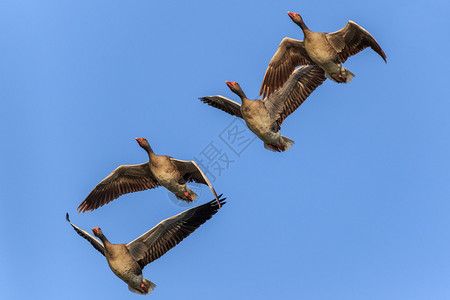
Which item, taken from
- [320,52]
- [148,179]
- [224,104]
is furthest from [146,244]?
[320,52]

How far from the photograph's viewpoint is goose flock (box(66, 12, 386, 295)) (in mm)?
16719

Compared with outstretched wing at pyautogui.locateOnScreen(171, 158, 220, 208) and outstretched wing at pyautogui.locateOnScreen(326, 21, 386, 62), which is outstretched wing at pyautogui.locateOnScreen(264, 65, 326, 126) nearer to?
outstretched wing at pyautogui.locateOnScreen(326, 21, 386, 62)

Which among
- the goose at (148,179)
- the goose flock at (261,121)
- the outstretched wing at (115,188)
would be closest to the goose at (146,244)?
the goose flock at (261,121)

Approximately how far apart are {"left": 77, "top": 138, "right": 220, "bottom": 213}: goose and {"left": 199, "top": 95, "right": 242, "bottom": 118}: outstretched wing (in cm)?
198

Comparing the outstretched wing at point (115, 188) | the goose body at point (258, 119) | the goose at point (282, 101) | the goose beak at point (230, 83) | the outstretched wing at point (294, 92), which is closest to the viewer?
the goose body at point (258, 119)

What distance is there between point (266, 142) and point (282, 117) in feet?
2.76

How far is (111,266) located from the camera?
656 inches

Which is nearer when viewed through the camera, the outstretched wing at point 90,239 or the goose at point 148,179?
the outstretched wing at point 90,239

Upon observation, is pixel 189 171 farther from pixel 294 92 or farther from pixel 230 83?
pixel 294 92

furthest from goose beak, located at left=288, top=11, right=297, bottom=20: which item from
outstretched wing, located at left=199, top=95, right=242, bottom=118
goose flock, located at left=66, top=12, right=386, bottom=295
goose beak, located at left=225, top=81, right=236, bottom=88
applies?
outstretched wing, located at left=199, top=95, right=242, bottom=118

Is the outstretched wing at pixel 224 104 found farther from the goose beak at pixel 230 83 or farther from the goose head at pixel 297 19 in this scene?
the goose head at pixel 297 19

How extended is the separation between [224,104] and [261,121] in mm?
1862

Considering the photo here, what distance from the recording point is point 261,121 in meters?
17.2

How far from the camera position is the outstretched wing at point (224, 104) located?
59.6 feet
